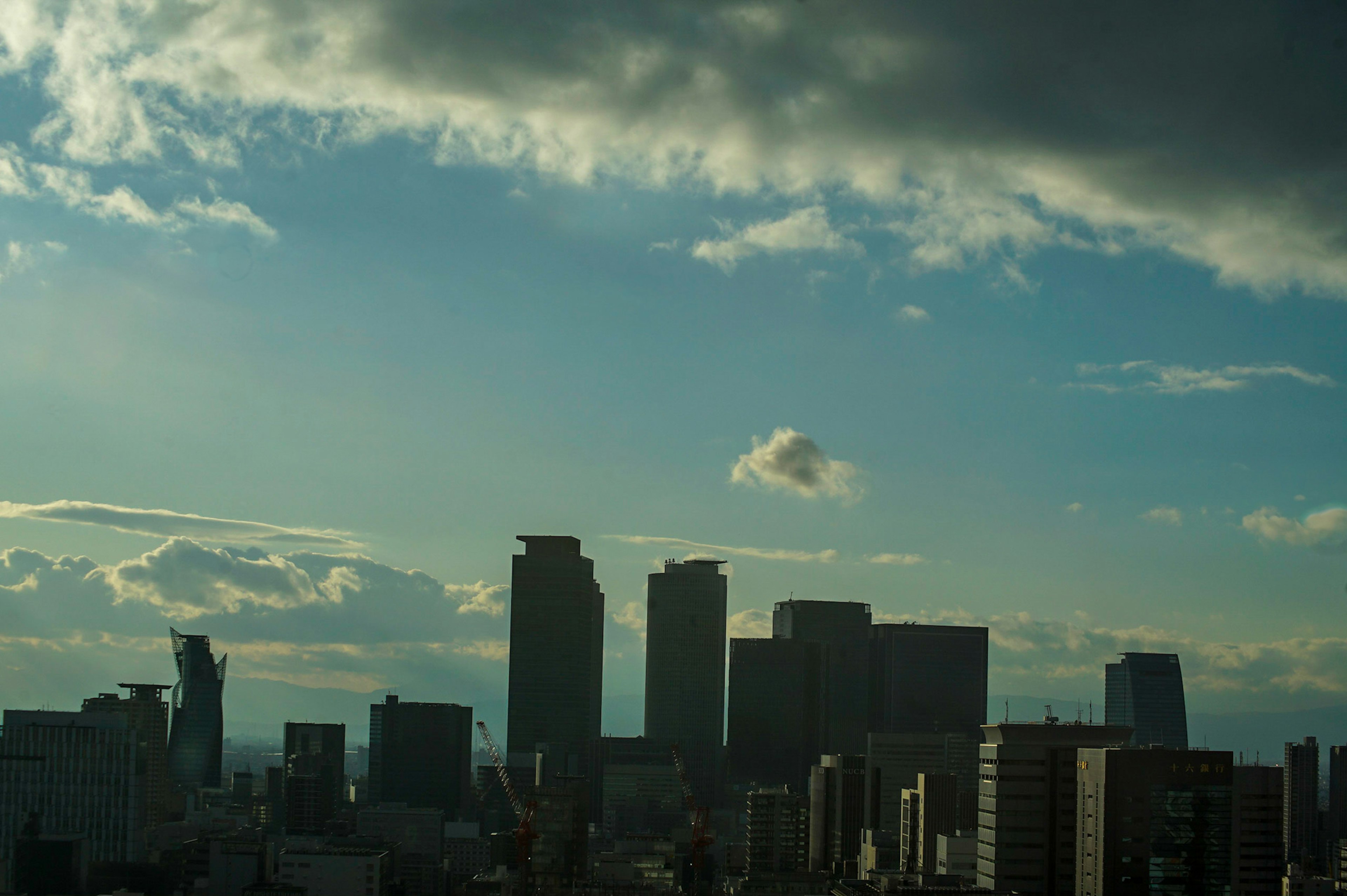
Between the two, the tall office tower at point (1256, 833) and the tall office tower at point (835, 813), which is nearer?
the tall office tower at point (1256, 833)

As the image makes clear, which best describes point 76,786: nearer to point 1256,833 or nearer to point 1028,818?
point 1028,818

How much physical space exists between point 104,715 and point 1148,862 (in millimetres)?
144052

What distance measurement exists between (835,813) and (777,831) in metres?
8.28

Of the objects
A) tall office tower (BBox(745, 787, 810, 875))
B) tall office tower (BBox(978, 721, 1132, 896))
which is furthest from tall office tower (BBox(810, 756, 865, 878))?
tall office tower (BBox(978, 721, 1132, 896))

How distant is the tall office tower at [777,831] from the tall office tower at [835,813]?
5.11 feet

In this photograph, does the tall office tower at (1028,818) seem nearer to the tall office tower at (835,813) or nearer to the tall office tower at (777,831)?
the tall office tower at (835,813)

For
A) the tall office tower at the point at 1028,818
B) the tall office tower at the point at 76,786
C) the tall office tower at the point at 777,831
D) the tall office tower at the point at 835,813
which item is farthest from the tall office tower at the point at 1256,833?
the tall office tower at the point at 76,786

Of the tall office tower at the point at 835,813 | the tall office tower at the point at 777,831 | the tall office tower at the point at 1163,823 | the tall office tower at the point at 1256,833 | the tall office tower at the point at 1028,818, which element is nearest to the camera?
the tall office tower at the point at 1163,823

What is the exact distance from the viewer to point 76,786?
177m

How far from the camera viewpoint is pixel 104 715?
184875 mm

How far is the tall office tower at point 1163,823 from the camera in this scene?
87750 millimetres

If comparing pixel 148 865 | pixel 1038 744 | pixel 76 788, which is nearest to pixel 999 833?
pixel 1038 744

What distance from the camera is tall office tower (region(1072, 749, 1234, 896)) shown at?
87.8 meters

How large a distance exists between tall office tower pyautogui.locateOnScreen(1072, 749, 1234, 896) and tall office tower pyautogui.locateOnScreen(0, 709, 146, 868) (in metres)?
130
